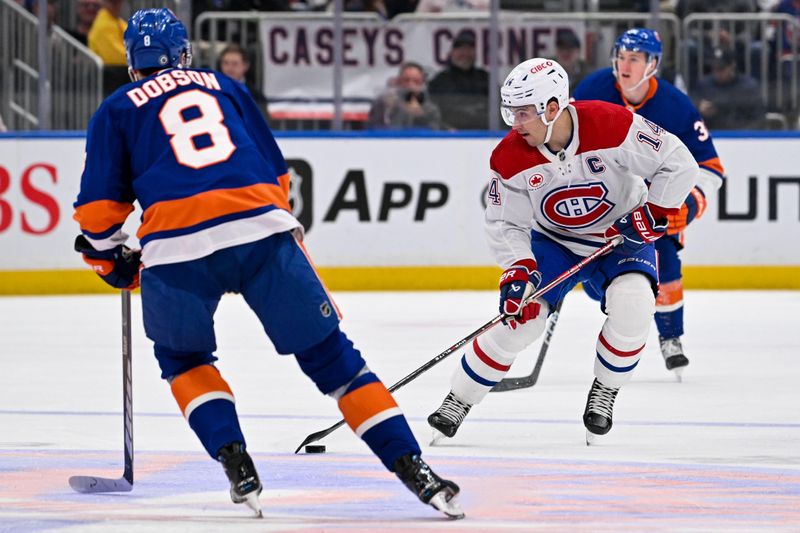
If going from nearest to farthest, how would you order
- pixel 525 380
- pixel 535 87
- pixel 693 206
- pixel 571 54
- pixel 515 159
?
pixel 535 87 < pixel 515 159 < pixel 525 380 < pixel 693 206 < pixel 571 54

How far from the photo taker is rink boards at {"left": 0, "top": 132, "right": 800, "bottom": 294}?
9000 millimetres

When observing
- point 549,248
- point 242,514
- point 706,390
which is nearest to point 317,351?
point 242,514

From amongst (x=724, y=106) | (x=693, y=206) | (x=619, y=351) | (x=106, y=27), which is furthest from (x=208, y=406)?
(x=724, y=106)

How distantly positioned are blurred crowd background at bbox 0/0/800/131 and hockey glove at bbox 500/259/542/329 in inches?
192

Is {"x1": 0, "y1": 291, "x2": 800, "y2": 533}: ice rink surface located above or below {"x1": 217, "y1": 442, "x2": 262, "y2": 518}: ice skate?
below

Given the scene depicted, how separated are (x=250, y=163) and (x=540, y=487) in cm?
101

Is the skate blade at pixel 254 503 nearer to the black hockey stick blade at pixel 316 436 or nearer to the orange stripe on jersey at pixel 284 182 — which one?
the orange stripe on jersey at pixel 284 182

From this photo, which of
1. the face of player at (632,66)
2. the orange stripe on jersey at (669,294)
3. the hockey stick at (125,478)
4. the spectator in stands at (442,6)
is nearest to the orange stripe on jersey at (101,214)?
the hockey stick at (125,478)

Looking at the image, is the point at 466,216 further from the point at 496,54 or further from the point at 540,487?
the point at 540,487

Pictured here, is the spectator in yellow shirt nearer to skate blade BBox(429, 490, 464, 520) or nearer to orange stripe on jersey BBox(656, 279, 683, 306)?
orange stripe on jersey BBox(656, 279, 683, 306)

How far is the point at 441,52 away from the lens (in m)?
9.24

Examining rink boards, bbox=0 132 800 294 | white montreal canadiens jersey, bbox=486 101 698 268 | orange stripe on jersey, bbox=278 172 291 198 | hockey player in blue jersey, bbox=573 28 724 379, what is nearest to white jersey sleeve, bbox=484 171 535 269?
white montreal canadiens jersey, bbox=486 101 698 268

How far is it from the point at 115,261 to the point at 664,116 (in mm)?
2834

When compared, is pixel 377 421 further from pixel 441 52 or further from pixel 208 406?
pixel 441 52
